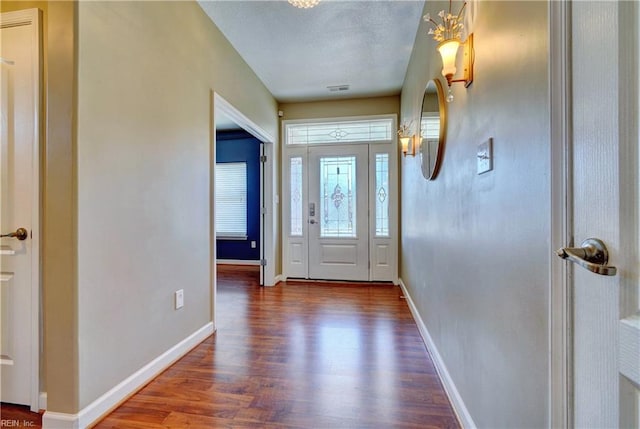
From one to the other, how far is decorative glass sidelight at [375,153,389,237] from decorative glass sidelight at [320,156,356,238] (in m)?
0.35

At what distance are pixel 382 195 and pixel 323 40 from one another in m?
2.25

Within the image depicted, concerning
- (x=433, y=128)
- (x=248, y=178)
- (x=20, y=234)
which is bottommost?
(x=20, y=234)

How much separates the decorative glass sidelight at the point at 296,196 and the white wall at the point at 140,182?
2.09m

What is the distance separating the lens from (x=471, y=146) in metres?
1.43

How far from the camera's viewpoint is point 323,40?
10.2 ft

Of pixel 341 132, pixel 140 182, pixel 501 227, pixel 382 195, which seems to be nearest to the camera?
pixel 501 227

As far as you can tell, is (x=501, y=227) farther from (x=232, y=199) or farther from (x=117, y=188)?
(x=232, y=199)

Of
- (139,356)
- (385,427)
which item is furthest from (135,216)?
(385,427)

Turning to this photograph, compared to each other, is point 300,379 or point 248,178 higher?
point 248,178

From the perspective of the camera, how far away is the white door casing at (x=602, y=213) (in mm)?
555

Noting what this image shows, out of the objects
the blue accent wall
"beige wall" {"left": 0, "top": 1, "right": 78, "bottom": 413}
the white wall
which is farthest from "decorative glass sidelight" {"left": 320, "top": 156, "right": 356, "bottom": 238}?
"beige wall" {"left": 0, "top": 1, "right": 78, "bottom": 413}

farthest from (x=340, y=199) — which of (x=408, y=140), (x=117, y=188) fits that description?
(x=117, y=188)

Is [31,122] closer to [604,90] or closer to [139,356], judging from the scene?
[139,356]

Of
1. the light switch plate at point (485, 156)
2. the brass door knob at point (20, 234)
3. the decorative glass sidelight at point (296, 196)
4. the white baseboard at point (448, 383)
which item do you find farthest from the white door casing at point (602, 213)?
the decorative glass sidelight at point (296, 196)
